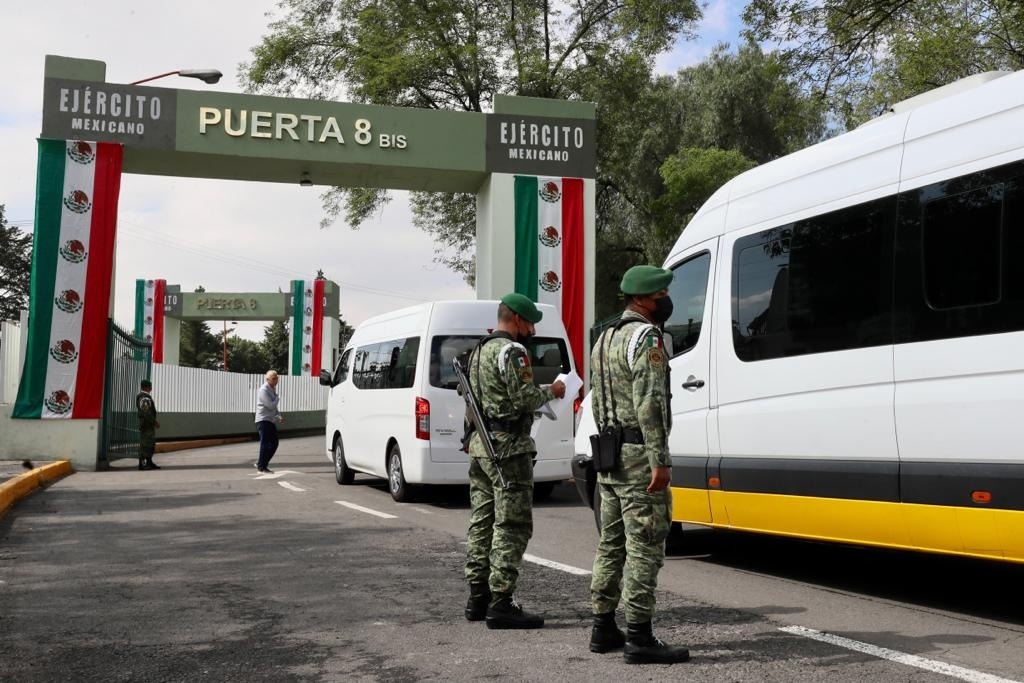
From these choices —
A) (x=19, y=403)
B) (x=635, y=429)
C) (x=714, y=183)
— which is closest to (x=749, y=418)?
(x=635, y=429)

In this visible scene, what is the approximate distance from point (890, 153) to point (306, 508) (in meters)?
7.34

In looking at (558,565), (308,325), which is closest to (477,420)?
(558,565)

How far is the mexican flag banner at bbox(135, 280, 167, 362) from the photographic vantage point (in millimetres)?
48031

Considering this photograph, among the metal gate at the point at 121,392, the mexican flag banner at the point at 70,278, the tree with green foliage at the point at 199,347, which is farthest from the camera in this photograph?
the tree with green foliage at the point at 199,347

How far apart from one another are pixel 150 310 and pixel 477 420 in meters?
45.6

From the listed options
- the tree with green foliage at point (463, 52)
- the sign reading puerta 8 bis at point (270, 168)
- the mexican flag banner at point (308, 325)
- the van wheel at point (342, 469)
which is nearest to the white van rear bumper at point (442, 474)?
the van wheel at point (342, 469)

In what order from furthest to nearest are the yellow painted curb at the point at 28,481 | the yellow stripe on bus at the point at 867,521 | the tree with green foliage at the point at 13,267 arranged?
the tree with green foliage at the point at 13,267 → the yellow painted curb at the point at 28,481 → the yellow stripe on bus at the point at 867,521

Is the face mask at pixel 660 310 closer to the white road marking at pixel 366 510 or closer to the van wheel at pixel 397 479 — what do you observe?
the white road marking at pixel 366 510

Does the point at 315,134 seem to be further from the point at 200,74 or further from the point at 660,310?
the point at 660,310

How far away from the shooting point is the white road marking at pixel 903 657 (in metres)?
4.36

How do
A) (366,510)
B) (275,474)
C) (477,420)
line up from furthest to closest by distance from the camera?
1. (275,474)
2. (366,510)
3. (477,420)

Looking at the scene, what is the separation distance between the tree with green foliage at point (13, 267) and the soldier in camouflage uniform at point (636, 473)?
68.2 metres

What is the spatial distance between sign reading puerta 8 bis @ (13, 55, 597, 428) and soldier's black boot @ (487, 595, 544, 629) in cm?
1432

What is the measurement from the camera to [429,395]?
11266 mm
